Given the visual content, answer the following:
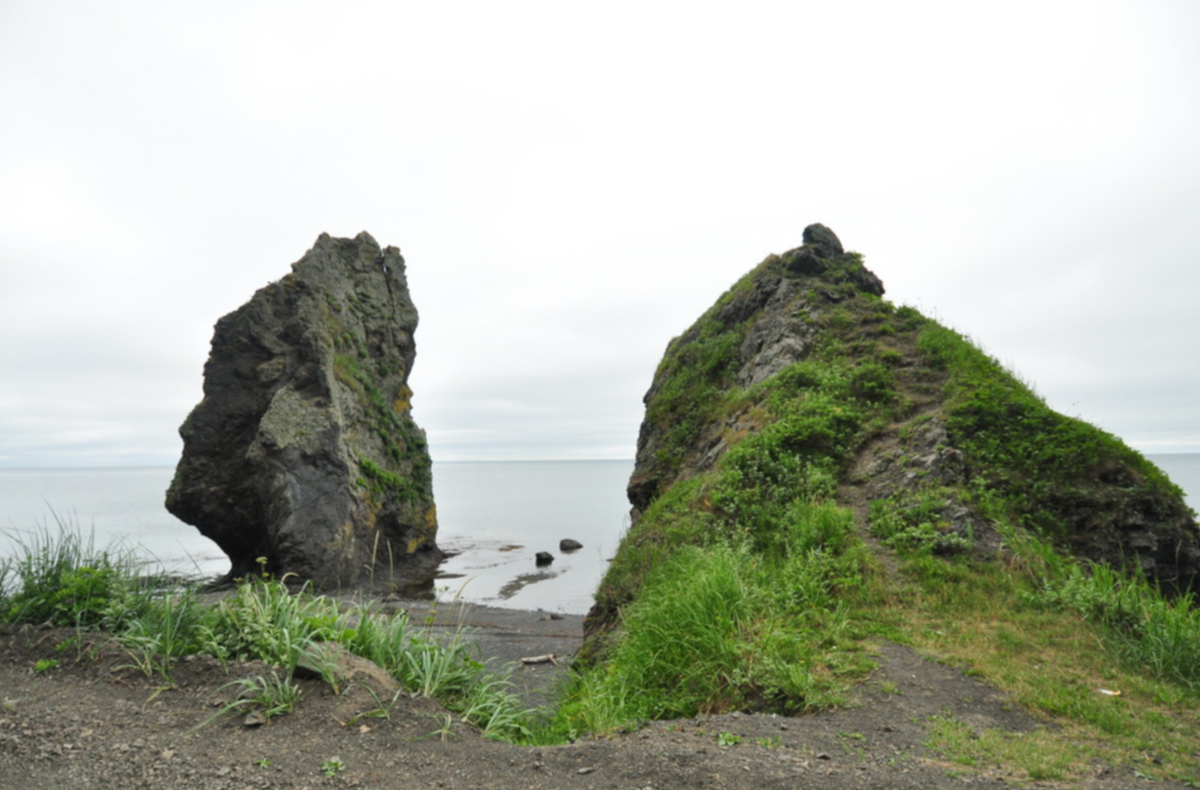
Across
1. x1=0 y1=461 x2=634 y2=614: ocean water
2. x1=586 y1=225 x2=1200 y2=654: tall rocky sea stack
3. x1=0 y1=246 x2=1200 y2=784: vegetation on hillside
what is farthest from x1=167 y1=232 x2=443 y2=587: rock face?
x1=0 y1=246 x2=1200 y2=784: vegetation on hillside

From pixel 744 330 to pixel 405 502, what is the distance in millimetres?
19023

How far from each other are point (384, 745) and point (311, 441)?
22.2 metres

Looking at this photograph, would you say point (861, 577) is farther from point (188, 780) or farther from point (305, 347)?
point (305, 347)

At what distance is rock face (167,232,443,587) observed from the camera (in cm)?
2422

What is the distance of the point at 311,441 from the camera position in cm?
2483

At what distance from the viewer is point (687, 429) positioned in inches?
659

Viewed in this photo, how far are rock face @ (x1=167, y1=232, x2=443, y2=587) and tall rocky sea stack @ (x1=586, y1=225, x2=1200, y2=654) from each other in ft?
43.9

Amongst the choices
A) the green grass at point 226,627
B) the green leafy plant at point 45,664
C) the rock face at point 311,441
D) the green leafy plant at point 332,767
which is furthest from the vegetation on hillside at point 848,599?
the rock face at point 311,441

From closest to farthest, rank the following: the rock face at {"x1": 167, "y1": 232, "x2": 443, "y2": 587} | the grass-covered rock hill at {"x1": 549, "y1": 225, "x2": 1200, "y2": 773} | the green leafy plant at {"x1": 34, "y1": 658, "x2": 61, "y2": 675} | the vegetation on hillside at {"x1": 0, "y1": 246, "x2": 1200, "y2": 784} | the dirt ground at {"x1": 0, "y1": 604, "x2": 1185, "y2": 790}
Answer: the dirt ground at {"x1": 0, "y1": 604, "x2": 1185, "y2": 790} → the green leafy plant at {"x1": 34, "y1": 658, "x2": 61, "y2": 675} → the vegetation on hillside at {"x1": 0, "y1": 246, "x2": 1200, "y2": 784} → the grass-covered rock hill at {"x1": 549, "y1": 225, "x2": 1200, "y2": 773} → the rock face at {"x1": 167, "y1": 232, "x2": 443, "y2": 587}

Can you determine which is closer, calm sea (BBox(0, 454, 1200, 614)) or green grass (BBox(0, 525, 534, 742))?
green grass (BBox(0, 525, 534, 742))

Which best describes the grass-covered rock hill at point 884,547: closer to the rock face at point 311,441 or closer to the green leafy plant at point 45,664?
the green leafy plant at point 45,664

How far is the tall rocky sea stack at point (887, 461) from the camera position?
938cm

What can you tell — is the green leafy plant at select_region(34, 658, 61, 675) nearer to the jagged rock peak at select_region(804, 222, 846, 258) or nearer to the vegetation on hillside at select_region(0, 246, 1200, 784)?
the vegetation on hillside at select_region(0, 246, 1200, 784)

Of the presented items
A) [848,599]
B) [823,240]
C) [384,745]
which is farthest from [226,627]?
[823,240]
